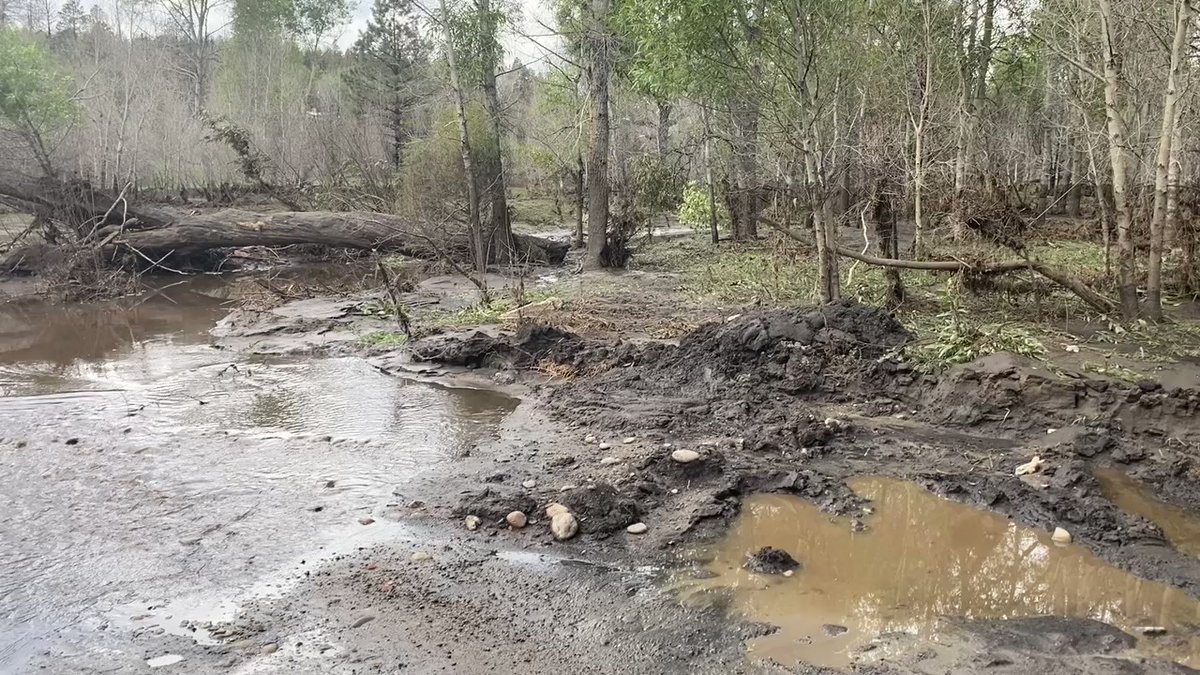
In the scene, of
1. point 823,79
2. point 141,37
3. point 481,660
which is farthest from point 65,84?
point 481,660

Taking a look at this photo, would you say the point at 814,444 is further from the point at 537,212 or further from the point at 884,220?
the point at 537,212

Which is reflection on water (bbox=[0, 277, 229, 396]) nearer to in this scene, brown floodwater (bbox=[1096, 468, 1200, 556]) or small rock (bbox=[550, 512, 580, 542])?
small rock (bbox=[550, 512, 580, 542])

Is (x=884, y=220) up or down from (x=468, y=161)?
down

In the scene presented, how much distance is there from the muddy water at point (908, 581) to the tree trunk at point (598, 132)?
11.6 metres

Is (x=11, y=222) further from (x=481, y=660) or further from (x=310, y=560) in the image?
(x=481, y=660)

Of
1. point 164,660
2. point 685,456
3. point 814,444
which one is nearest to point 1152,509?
point 814,444

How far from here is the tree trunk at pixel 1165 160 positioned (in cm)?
813

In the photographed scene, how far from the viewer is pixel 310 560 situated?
4746 mm

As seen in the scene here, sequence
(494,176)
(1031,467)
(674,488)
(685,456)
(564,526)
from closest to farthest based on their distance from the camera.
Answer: (564,526)
(674,488)
(1031,467)
(685,456)
(494,176)

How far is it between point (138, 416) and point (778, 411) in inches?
240

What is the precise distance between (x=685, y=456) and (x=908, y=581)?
1.79m

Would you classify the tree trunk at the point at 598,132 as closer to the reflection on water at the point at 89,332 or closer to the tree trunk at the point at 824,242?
the tree trunk at the point at 824,242

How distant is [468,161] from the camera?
16062 millimetres

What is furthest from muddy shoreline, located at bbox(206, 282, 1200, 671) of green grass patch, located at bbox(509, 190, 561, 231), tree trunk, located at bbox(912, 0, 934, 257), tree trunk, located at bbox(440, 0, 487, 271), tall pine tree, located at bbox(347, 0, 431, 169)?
tall pine tree, located at bbox(347, 0, 431, 169)
